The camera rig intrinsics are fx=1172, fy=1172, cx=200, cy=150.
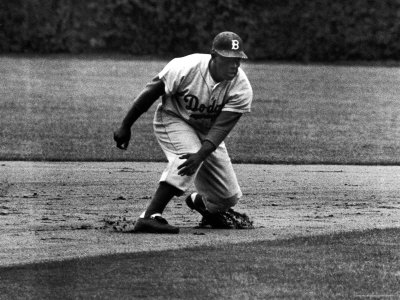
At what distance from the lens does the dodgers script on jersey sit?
771cm

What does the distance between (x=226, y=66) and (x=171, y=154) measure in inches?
29.3

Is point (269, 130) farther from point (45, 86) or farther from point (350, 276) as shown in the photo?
point (350, 276)

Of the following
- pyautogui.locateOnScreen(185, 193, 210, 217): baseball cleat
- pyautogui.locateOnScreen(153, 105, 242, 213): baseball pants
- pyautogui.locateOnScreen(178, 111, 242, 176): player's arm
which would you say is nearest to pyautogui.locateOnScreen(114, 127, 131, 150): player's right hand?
pyautogui.locateOnScreen(153, 105, 242, 213): baseball pants

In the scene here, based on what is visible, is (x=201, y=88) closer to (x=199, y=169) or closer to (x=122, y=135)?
(x=122, y=135)

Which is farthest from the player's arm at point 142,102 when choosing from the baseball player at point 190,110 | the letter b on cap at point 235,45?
the letter b on cap at point 235,45

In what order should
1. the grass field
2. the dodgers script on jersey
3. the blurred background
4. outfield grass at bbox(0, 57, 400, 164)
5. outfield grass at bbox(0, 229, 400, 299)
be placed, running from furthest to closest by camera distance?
the blurred background → outfield grass at bbox(0, 57, 400, 164) → the dodgers script on jersey → the grass field → outfield grass at bbox(0, 229, 400, 299)

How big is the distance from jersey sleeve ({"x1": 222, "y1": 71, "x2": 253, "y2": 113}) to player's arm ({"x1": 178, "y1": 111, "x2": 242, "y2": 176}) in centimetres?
4

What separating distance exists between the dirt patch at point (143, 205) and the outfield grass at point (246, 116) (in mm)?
1272

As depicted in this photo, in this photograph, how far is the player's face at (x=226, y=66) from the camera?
762cm

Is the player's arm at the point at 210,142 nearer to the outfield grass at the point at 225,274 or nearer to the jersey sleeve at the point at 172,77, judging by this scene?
the jersey sleeve at the point at 172,77

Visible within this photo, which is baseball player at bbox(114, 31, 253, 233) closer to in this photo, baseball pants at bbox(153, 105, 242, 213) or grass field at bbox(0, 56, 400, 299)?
baseball pants at bbox(153, 105, 242, 213)

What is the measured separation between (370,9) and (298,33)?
2.61 meters

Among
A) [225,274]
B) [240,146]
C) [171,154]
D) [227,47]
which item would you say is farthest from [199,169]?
[240,146]

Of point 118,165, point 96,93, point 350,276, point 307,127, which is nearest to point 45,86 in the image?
point 96,93
